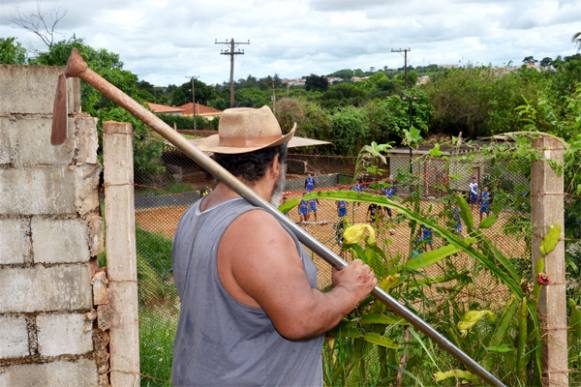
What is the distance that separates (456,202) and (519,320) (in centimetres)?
51

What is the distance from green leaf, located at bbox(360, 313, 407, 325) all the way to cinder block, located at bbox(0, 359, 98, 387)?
5.43 feet

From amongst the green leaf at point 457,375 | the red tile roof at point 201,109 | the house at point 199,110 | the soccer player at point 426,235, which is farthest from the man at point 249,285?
the red tile roof at point 201,109

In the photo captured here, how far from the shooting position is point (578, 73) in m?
20.8

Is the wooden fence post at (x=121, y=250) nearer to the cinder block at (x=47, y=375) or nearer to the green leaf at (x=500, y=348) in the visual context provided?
the cinder block at (x=47, y=375)

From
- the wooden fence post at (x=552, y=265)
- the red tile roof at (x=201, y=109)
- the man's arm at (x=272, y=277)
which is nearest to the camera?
the man's arm at (x=272, y=277)

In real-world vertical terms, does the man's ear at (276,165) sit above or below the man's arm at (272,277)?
above

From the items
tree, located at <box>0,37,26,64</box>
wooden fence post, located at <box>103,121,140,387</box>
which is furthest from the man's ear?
tree, located at <box>0,37,26,64</box>

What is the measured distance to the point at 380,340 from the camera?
2.64 m

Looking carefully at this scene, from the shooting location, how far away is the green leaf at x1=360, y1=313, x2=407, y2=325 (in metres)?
2.61

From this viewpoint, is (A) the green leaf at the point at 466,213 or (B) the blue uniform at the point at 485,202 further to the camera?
(B) the blue uniform at the point at 485,202

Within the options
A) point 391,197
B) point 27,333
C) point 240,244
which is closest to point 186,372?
point 240,244

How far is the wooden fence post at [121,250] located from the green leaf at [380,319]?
1.33m

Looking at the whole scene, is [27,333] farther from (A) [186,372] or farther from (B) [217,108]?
(B) [217,108]

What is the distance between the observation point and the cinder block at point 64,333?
358 centimetres
